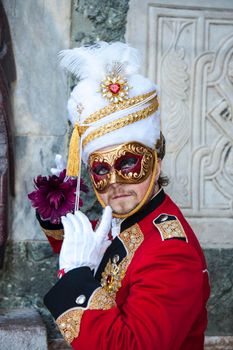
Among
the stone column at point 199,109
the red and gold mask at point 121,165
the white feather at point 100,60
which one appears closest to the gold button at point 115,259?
the red and gold mask at point 121,165

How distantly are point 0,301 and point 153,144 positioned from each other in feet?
5.25

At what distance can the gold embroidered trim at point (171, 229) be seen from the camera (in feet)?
7.66

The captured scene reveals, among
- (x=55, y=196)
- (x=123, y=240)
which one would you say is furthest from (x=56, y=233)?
(x=123, y=240)

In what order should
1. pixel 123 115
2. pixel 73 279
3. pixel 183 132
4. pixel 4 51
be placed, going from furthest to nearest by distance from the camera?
pixel 183 132 < pixel 4 51 < pixel 123 115 < pixel 73 279

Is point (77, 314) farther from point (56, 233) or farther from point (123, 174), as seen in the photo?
point (56, 233)

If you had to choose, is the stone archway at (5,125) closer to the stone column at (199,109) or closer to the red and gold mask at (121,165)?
the stone column at (199,109)

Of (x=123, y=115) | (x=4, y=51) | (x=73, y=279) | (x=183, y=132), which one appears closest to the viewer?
(x=73, y=279)

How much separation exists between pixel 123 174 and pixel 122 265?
1.06 feet

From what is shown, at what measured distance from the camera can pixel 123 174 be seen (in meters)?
2.41

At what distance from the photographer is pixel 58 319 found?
7.31ft

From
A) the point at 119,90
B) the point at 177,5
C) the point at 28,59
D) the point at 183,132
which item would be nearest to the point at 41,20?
the point at 28,59

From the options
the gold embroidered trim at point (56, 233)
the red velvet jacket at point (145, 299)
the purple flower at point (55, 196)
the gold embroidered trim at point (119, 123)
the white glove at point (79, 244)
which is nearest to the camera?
the red velvet jacket at point (145, 299)

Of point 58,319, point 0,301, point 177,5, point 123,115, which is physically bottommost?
point 0,301

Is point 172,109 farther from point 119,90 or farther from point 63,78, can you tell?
point 119,90
